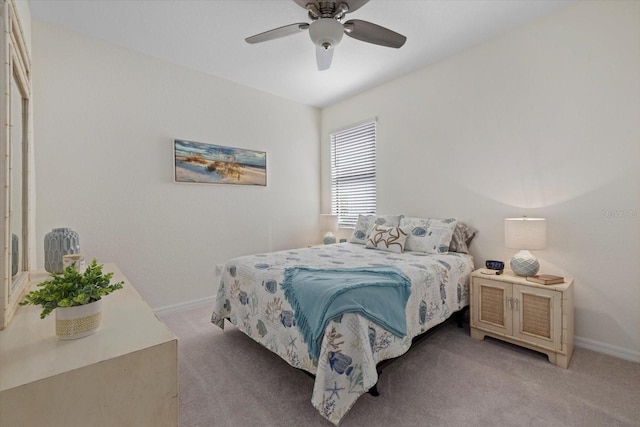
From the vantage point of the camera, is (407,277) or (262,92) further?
(262,92)

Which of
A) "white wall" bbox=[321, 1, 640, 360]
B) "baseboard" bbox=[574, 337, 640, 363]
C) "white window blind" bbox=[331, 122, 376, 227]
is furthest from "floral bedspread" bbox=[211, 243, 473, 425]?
"white window blind" bbox=[331, 122, 376, 227]

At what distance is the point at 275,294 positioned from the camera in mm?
1917

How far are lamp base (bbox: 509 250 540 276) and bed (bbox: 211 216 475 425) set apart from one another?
40 centimetres

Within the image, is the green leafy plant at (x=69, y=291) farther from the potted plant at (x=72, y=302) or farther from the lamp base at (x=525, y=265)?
the lamp base at (x=525, y=265)

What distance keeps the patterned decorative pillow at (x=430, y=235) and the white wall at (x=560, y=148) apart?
0.86 feet

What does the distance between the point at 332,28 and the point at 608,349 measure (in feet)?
10.4

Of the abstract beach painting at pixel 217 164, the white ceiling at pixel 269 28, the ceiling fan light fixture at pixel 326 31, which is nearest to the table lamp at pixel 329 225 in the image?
the abstract beach painting at pixel 217 164

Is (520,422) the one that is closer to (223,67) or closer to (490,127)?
(490,127)

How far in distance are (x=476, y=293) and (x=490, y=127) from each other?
1650mm

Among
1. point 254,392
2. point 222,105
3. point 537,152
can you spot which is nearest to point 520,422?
point 254,392

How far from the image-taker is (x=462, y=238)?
287cm

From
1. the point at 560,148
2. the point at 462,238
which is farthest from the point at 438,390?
the point at 560,148

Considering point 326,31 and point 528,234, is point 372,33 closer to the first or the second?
point 326,31

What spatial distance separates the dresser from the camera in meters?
0.70
